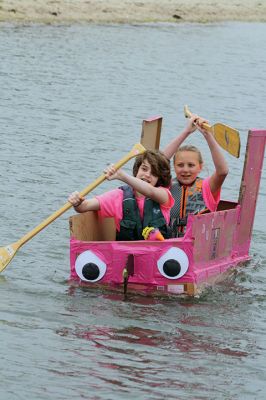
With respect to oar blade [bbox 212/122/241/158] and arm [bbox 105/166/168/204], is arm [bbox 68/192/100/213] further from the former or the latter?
oar blade [bbox 212/122/241/158]

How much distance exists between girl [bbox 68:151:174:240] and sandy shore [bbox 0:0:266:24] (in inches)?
689

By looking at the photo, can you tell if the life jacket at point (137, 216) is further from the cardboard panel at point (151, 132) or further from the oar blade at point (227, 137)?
the cardboard panel at point (151, 132)

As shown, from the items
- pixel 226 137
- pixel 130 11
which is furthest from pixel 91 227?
pixel 130 11

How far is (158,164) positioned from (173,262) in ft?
2.66

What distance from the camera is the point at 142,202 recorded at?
905 cm

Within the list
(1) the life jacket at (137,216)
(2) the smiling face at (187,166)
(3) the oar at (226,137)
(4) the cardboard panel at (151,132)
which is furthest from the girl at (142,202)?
(4) the cardboard panel at (151,132)

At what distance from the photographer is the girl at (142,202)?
29.3 ft

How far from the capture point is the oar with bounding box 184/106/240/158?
30.1 ft

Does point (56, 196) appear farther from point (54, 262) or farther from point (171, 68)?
point (171, 68)

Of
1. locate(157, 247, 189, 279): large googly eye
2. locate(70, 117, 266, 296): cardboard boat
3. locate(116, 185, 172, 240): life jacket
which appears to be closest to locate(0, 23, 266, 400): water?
locate(70, 117, 266, 296): cardboard boat

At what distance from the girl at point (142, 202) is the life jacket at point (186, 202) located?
12.7 inches

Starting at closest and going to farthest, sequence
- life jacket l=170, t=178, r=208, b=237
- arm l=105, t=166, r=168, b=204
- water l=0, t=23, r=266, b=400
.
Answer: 1. water l=0, t=23, r=266, b=400
2. arm l=105, t=166, r=168, b=204
3. life jacket l=170, t=178, r=208, b=237

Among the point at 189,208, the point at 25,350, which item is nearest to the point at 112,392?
the point at 25,350

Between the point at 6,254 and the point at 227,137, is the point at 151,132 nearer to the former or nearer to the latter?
the point at 227,137
